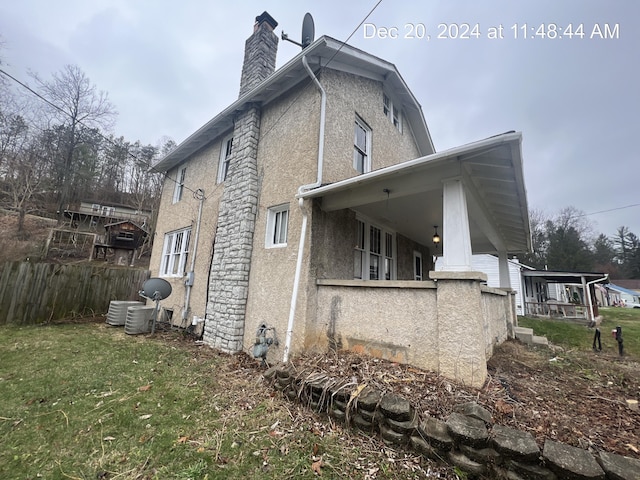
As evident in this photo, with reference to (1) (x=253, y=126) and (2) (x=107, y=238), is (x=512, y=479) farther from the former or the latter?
(2) (x=107, y=238)

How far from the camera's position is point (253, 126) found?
6945 millimetres

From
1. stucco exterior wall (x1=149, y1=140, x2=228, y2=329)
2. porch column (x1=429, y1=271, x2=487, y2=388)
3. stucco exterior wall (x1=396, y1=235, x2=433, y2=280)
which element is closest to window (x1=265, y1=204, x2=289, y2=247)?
stucco exterior wall (x1=149, y1=140, x2=228, y2=329)

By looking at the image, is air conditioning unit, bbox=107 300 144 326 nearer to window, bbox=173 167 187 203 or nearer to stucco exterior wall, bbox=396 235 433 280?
window, bbox=173 167 187 203

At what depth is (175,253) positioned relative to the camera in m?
9.42

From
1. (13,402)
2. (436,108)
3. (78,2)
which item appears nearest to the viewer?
(13,402)

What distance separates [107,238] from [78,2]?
17551 millimetres

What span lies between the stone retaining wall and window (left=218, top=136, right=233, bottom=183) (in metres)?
6.56

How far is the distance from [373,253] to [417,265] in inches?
146

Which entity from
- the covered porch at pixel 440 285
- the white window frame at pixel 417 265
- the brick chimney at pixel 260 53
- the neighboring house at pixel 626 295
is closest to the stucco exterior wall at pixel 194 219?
the brick chimney at pixel 260 53

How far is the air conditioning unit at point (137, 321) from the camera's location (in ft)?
24.0

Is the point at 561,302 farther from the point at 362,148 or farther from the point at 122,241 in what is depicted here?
the point at 122,241

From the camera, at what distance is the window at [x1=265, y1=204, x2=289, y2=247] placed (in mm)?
5996

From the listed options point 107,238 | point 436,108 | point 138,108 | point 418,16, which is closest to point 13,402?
point 418,16

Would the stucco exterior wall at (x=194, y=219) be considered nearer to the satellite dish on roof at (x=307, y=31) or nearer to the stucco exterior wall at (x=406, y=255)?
the satellite dish on roof at (x=307, y=31)
